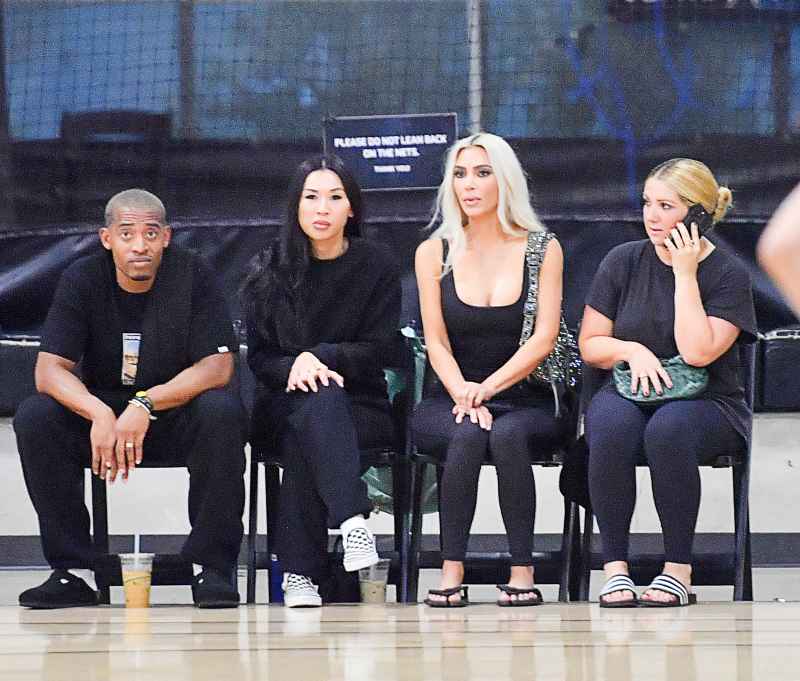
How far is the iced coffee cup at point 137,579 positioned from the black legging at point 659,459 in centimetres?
108

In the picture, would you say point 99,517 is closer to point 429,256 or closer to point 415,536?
point 415,536

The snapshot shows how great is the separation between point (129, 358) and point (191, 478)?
366 mm

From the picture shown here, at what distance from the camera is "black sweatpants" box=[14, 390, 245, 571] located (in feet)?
11.2

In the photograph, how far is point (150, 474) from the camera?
15.7 feet

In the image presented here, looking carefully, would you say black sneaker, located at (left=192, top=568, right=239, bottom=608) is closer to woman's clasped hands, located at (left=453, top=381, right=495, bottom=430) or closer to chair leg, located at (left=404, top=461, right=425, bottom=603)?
chair leg, located at (left=404, top=461, right=425, bottom=603)

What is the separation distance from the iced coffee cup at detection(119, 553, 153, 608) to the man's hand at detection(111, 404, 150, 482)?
0.66 feet

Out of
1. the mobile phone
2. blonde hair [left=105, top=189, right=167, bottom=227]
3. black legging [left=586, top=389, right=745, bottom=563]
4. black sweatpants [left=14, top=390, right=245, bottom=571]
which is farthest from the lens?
blonde hair [left=105, top=189, right=167, bottom=227]

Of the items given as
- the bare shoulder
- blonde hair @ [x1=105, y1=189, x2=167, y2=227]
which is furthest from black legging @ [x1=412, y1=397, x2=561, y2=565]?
blonde hair @ [x1=105, y1=189, x2=167, y2=227]

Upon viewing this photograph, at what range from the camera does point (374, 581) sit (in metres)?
3.47

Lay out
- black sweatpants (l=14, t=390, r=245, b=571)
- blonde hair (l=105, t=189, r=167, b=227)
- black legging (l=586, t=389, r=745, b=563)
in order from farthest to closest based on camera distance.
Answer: blonde hair (l=105, t=189, r=167, b=227) → black sweatpants (l=14, t=390, r=245, b=571) → black legging (l=586, t=389, r=745, b=563)

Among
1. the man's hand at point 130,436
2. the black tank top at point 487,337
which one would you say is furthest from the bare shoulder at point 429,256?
the man's hand at point 130,436

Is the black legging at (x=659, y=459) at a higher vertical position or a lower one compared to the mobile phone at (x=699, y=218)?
lower

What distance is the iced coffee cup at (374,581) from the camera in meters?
3.47

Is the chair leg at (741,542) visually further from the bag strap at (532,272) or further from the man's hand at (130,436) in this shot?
→ the man's hand at (130,436)
